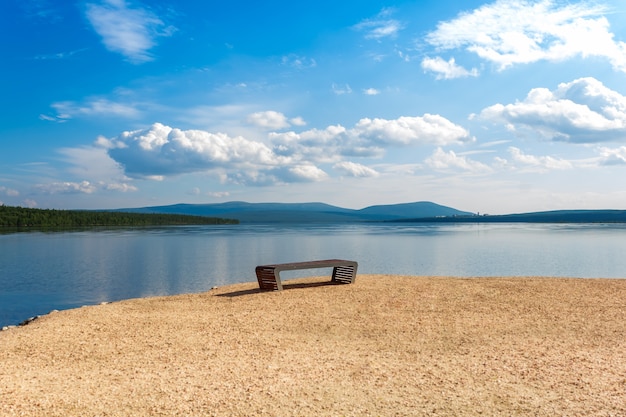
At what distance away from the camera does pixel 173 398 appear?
667cm

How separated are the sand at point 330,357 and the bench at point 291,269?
6.10ft

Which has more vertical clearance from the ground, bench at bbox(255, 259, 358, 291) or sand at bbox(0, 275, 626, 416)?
bench at bbox(255, 259, 358, 291)

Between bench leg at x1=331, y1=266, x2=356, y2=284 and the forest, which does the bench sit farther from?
the forest

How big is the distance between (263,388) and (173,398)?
128 centimetres

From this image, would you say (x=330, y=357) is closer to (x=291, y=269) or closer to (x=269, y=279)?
(x=291, y=269)

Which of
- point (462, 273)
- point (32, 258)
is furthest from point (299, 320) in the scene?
point (32, 258)

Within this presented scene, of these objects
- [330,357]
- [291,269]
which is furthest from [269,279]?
[330,357]

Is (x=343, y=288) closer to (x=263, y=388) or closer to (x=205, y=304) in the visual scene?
(x=205, y=304)

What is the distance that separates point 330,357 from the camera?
8.66m

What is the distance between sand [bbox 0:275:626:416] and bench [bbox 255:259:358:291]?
1858 millimetres

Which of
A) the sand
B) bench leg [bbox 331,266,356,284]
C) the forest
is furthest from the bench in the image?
the forest

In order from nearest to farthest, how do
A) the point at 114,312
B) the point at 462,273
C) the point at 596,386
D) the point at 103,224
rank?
1. the point at 596,386
2. the point at 114,312
3. the point at 462,273
4. the point at 103,224

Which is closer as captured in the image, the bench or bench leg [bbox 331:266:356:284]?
the bench

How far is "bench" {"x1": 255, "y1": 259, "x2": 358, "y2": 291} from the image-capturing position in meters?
16.1
